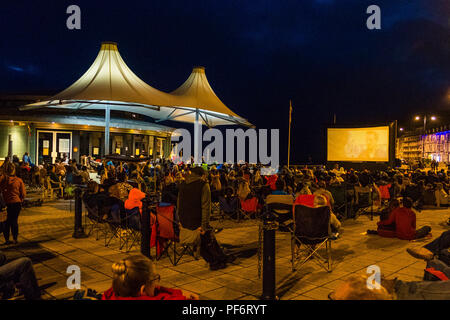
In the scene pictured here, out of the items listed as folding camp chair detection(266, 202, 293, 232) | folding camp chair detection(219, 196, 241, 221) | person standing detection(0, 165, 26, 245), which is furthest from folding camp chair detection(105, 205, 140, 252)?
folding camp chair detection(219, 196, 241, 221)

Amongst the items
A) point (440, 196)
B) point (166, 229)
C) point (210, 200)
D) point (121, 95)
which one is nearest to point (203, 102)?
point (121, 95)

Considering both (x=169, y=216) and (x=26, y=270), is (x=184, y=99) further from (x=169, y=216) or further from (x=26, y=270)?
(x=26, y=270)

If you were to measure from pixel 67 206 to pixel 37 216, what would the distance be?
2.13 m

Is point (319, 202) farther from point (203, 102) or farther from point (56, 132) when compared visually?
point (56, 132)

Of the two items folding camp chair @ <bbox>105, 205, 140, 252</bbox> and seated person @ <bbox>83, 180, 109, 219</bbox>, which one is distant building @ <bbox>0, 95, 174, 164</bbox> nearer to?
seated person @ <bbox>83, 180, 109, 219</bbox>

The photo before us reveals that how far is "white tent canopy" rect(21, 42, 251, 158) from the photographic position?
425 inches

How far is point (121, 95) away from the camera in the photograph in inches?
431

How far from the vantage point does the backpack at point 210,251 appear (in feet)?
18.4

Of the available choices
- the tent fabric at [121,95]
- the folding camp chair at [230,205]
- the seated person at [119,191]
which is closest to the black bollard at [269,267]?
the seated person at [119,191]

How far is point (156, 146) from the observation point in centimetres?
3956

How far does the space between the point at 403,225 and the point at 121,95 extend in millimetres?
8533
